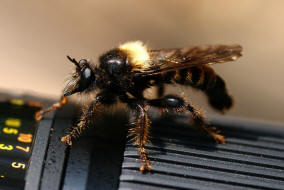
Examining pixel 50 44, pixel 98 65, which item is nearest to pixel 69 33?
pixel 50 44

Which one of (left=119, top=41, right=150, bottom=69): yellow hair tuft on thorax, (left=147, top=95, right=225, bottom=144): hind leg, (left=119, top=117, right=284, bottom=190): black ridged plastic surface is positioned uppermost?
(left=119, top=41, right=150, bottom=69): yellow hair tuft on thorax

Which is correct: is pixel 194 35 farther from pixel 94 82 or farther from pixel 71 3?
pixel 94 82

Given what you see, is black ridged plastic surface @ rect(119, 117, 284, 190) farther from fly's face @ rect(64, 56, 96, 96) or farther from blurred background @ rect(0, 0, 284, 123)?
blurred background @ rect(0, 0, 284, 123)

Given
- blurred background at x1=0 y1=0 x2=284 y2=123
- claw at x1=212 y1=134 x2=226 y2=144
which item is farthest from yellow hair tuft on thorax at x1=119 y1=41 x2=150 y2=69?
blurred background at x1=0 y1=0 x2=284 y2=123

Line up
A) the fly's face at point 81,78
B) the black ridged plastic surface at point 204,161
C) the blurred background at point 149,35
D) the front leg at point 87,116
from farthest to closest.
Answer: the blurred background at point 149,35
the fly's face at point 81,78
the front leg at point 87,116
the black ridged plastic surface at point 204,161

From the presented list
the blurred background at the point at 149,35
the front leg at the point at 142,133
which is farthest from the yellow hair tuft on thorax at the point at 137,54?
the blurred background at the point at 149,35

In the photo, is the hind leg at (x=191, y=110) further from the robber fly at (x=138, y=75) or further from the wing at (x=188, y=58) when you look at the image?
the wing at (x=188, y=58)
